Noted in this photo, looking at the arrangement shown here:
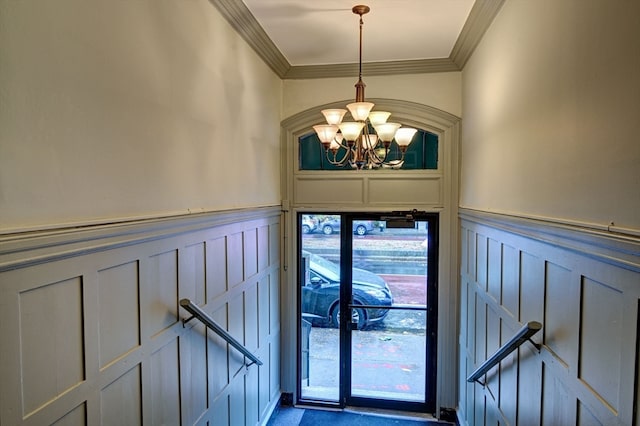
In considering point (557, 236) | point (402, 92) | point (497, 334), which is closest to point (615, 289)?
point (557, 236)

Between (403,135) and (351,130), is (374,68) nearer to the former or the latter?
(403,135)

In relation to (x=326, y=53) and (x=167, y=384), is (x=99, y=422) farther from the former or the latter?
(x=326, y=53)

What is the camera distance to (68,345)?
4.20 ft

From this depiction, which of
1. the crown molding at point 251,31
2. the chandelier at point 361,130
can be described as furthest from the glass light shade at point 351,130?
the crown molding at point 251,31

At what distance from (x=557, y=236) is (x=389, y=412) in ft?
10.0

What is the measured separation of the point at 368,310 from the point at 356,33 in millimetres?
2621

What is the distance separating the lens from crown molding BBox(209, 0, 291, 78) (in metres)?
2.45

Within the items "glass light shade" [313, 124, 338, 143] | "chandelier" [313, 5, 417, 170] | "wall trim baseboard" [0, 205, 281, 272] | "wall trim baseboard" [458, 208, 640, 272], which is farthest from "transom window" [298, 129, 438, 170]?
"wall trim baseboard" [0, 205, 281, 272]

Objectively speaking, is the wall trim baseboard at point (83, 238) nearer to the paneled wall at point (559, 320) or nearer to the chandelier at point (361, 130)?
the chandelier at point (361, 130)

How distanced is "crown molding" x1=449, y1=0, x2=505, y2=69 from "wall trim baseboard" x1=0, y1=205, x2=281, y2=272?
221cm

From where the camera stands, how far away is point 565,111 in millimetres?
1521

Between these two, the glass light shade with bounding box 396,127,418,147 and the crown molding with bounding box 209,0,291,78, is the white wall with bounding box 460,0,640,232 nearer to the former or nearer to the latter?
the glass light shade with bounding box 396,127,418,147

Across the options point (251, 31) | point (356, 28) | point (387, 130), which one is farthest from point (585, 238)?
point (251, 31)

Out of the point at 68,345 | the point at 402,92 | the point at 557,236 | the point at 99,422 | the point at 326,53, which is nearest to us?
the point at 68,345
